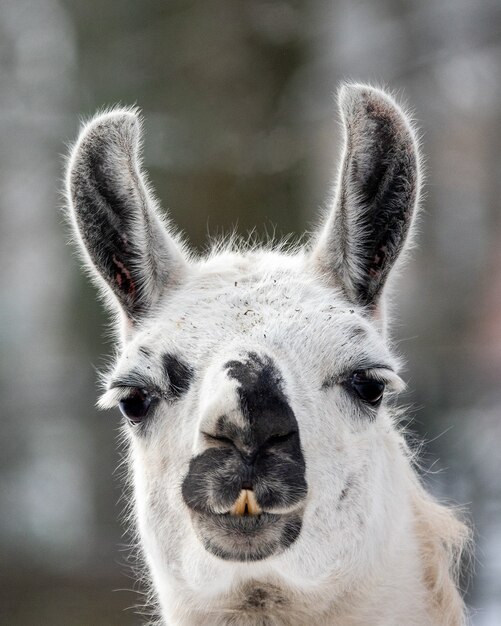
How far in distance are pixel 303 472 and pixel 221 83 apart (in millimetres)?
10461

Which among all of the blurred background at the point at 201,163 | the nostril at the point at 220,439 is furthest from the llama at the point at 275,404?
the blurred background at the point at 201,163

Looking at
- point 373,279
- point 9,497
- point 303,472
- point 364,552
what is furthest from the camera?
point 9,497

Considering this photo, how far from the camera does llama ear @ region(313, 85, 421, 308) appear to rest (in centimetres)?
380

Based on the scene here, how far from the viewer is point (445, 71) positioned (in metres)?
12.6

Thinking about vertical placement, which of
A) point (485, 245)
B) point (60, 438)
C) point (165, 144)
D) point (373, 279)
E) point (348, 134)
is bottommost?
point (373, 279)

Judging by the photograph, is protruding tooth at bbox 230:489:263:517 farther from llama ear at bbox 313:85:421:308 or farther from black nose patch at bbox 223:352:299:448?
llama ear at bbox 313:85:421:308

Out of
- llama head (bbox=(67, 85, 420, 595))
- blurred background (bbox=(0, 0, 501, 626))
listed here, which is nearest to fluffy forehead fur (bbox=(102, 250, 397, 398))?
llama head (bbox=(67, 85, 420, 595))

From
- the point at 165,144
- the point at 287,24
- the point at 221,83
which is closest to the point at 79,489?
the point at 165,144

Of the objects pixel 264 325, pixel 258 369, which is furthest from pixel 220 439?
pixel 264 325

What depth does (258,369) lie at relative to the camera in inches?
124

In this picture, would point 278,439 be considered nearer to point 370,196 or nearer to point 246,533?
point 246,533

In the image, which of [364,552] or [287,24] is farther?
[287,24]

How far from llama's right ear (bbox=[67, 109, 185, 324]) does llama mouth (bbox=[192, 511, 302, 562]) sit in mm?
1158

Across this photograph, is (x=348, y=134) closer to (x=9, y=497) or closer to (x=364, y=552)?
(x=364, y=552)
